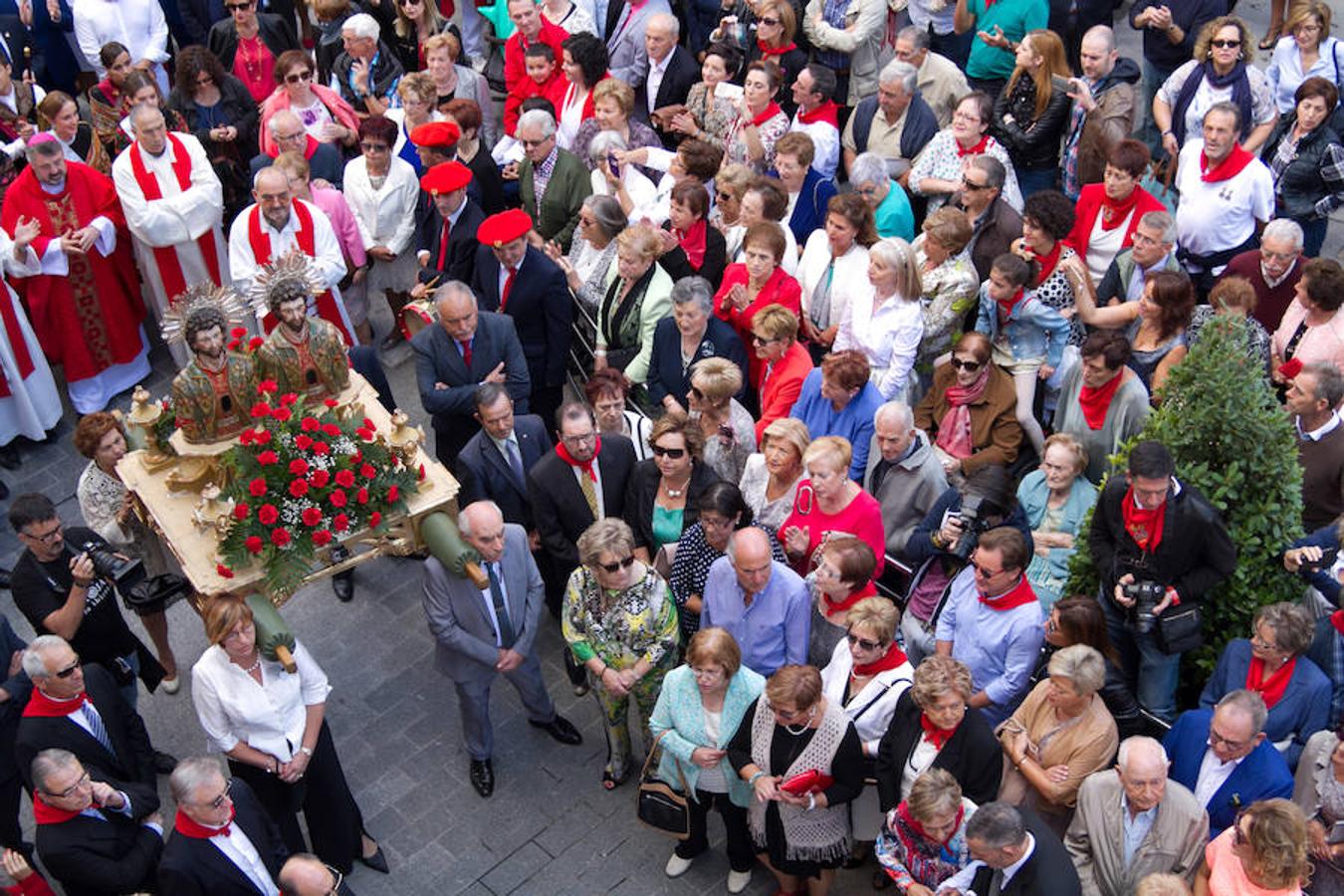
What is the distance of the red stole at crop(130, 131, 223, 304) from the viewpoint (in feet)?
33.8

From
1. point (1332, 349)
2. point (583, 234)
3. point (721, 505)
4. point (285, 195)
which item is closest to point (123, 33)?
point (285, 195)

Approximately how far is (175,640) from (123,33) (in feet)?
19.4

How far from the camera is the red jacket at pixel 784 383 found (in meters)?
8.52

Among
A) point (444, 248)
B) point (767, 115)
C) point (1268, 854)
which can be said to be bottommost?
point (1268, 854)

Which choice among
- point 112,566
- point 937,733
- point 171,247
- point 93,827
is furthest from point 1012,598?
point 171,247

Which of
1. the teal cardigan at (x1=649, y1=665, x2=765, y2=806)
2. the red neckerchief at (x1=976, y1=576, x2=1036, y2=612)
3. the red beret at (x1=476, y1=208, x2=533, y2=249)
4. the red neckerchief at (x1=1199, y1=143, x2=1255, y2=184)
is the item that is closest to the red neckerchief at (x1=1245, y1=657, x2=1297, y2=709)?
the red neckerchief at (x1=976, y1=576, x2=1036, y2=612)

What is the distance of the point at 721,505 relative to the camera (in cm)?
737

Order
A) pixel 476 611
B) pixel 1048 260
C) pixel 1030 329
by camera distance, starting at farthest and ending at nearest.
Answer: pixel 1048 260 < pixel 1030 329 < pixel 476 611

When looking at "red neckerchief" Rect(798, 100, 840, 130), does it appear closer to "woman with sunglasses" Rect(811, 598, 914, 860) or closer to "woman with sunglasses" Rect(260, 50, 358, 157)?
"woman with sunglasses" Rect(260, 50, 358, 157)

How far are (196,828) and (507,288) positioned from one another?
4003 millimetres

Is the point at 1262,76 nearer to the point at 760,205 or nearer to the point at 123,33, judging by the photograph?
the point at 760,205

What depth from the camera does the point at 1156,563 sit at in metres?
6.77

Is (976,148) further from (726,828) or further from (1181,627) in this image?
(726,828)

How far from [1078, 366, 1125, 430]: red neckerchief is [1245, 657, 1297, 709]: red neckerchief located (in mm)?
1807
